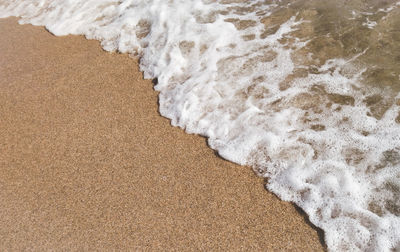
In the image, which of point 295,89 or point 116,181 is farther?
point 295,89

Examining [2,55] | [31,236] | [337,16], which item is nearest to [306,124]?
[337,16]

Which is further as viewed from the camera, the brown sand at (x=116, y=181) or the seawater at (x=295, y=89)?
the seawater at (x=295, y=89)

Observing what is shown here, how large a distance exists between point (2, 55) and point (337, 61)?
4.71 meters

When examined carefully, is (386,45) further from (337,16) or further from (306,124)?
(306,124)

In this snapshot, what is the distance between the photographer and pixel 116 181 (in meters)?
2.82

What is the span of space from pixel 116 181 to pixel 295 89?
2.10 metres

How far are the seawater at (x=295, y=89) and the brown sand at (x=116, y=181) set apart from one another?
0.79 ft

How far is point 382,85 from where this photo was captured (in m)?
3.34

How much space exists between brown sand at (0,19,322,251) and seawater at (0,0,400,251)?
9.4 inches

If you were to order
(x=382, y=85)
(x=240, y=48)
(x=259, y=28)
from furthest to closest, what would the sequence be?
1. (x=259, y=28)
2. (x=240, y=48)
3. (x=382, y=85)

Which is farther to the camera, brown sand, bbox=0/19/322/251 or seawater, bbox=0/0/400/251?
seawater, bbox=0/0/400/251

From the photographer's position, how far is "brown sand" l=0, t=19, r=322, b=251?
2.40 metres

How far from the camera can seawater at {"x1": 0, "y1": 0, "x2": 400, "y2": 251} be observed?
255 centimetres

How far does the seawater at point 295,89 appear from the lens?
2555 mm
